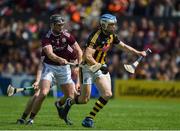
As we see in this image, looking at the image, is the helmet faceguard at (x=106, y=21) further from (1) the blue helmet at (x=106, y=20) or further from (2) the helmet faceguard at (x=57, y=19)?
(2) the helmet faceguard at (x=57, y=19)

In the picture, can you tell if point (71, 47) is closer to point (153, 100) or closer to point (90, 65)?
point (90, 65)

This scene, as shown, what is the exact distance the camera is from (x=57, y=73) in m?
14.5

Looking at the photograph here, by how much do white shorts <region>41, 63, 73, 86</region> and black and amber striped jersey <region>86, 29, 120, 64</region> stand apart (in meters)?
0.69

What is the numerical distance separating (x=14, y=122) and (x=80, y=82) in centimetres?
163

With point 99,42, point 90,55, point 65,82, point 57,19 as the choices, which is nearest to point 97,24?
point 65,82

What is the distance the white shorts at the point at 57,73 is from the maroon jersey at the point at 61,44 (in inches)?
4.3

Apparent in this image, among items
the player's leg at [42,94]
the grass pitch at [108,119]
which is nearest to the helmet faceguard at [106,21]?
the player's leg at [42,94]

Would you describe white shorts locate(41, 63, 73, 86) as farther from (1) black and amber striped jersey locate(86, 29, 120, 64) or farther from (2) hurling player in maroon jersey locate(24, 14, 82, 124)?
(1) black and amber striped jersey locate(86, 29, 120, 64)

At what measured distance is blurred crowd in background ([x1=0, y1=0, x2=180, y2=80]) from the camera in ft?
91.5

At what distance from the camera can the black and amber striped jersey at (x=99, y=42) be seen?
1424cm

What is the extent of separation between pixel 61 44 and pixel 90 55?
0.69 m

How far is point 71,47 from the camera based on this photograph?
14648 mm

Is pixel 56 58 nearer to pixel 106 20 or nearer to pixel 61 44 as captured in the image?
pixel 61 44

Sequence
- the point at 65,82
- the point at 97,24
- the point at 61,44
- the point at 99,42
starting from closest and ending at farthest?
the point at 99,42 < the point at 61,44 < the point at 65,82 < the point at 97,24
